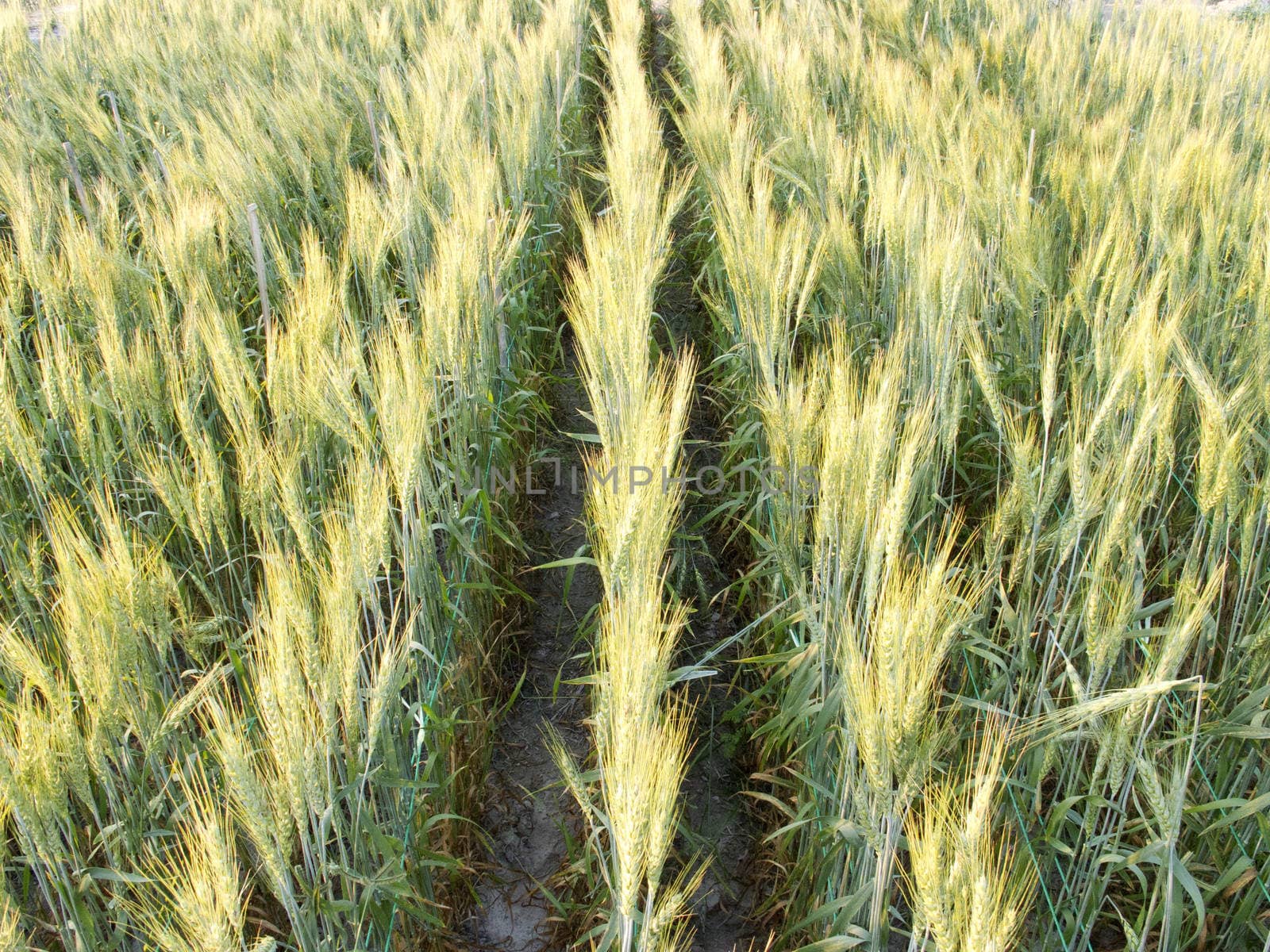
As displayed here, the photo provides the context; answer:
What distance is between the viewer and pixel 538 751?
103 inches

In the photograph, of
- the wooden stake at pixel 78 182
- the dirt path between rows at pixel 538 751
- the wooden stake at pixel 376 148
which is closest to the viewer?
the dirt path between rows at pixel 538 751

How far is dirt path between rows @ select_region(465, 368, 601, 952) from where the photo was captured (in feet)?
7.19

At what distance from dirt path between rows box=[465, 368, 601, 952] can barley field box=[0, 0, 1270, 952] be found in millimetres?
17

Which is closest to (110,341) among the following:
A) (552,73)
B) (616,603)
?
(616,603)

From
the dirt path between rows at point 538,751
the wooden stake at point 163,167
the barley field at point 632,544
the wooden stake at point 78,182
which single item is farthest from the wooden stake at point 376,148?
the dirt path between rows at point 538,751

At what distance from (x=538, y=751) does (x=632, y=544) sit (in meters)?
1.28

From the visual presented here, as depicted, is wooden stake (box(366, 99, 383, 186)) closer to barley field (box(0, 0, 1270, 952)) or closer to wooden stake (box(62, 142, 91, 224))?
barley field (box(0, 0, 1270, 952))

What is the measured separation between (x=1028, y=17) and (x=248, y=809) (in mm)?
7046

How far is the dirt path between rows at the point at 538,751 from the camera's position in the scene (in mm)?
2191

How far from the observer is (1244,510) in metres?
2.07

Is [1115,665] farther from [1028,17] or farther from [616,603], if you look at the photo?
[1028,17]

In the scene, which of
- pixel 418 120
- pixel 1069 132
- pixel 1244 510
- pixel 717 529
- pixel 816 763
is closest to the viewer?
pixel 816 763

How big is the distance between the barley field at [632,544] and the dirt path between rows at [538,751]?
0.05ft

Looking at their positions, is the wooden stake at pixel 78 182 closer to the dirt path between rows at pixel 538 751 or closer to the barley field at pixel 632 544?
the barley field at pixel 632 544
